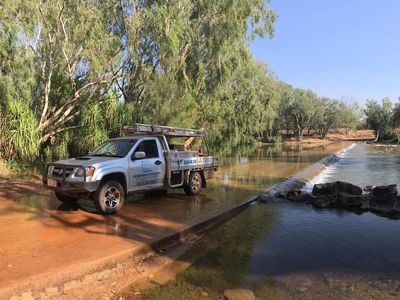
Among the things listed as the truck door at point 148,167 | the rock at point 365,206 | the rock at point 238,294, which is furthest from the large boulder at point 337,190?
the rock at point 238,294

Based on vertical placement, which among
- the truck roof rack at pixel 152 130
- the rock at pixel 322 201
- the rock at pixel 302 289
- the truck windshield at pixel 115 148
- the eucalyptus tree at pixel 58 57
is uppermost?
the eucalyptus tree at pixel 58 57

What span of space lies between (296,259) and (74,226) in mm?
A: 4635

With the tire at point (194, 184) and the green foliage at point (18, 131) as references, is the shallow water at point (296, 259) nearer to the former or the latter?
the tire at point (194, 184)

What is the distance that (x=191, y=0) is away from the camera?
21.9m

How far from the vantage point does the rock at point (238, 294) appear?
5922 millimetres

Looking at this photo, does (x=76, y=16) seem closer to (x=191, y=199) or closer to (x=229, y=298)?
(x=191, y=199)

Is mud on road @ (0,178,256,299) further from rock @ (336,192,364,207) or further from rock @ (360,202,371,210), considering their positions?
rock @ (360,202,371,210)

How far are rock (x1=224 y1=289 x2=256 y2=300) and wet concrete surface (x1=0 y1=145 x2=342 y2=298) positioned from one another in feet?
6.71

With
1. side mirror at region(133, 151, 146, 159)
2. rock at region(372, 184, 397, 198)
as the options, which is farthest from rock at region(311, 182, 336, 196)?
side mirror at region(133, 151, 146, 159)

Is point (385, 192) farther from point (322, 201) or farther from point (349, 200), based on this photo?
point (322, 201)

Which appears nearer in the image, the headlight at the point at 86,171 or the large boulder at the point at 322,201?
the headlight at the point at 86,171

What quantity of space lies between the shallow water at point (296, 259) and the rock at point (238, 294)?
12 centimetres

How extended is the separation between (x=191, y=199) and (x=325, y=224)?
13.5 ft

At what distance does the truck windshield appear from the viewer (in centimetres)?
1082
